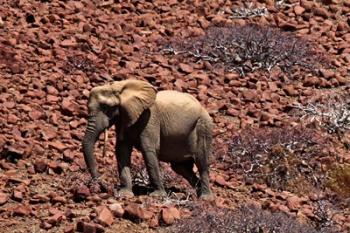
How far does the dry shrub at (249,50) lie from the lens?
599 inches

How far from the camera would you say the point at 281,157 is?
39.3 feet

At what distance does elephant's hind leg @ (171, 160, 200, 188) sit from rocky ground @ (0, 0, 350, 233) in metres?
0.11

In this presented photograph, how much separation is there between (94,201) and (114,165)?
191 centimetres

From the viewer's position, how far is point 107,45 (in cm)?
1515

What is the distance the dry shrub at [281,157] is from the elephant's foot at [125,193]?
7.59ft

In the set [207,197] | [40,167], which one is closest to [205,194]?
[207,197]

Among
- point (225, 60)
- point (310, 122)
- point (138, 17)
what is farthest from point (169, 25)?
point (310, 122)

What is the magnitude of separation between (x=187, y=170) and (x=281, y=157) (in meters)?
2.00

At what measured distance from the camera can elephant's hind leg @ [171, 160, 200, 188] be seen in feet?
33.8

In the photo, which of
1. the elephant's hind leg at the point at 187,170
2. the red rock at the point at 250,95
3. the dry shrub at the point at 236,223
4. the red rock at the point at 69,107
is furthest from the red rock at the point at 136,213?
the red rock at the point at 250,95

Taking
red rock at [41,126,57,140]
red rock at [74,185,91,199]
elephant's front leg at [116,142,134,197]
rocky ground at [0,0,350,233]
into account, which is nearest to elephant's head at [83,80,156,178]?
elephant's front leg at [116,142,134,197]

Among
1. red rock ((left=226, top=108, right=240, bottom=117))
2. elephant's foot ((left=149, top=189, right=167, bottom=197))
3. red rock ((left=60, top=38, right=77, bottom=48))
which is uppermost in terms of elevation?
elephant's foot ((left=149, top=189, right=167, bottom=197))

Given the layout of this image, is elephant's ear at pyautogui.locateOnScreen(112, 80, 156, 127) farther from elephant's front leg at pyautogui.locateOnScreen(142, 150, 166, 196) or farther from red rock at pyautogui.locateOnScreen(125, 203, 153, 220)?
red rock at pyautogui.locateOnScreen(125, 203, 153, 220)

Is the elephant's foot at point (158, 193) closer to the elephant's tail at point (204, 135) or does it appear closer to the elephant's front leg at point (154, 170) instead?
the elephant's front leg at point (154, 170)
